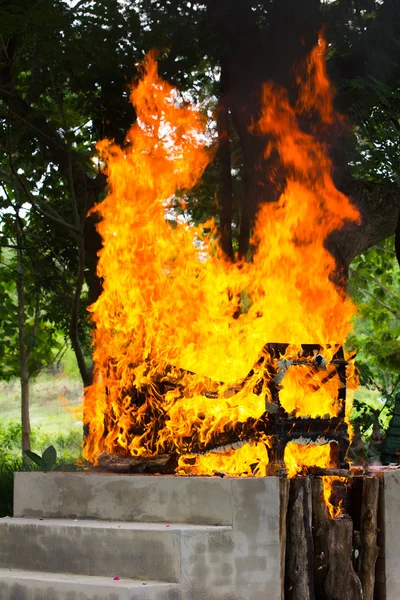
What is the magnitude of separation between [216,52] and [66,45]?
172 centimetres

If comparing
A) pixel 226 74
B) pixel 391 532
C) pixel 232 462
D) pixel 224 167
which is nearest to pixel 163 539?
pixel 232 462

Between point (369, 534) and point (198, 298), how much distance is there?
2255 millimetres

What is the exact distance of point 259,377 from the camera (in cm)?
539

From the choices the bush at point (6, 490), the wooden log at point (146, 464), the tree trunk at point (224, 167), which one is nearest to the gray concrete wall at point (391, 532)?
the wooden log at point (146, 464)

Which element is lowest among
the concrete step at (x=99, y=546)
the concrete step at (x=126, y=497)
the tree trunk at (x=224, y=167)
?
the concrete step at (x=99, y=546)

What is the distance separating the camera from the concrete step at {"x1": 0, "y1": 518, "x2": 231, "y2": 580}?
475 cm

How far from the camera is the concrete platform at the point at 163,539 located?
4746mm

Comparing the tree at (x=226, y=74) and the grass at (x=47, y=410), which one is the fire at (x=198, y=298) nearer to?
the tree at (x=226, y=74)

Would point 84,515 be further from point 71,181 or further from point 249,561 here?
point 71,181

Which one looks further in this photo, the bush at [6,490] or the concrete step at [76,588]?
the bush at [6,490]

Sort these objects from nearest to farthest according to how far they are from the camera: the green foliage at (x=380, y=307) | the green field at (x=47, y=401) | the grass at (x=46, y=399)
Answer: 1. the green foliage at (x=380, y=307)
2. the green field at (x=47, y=401)
3. the grass at (x=46, y=399)

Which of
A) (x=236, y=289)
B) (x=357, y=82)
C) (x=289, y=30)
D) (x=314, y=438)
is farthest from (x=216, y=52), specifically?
(x=314, y=438)

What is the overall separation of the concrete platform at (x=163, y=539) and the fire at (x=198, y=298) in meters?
0.49

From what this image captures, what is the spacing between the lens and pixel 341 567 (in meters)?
5.07
